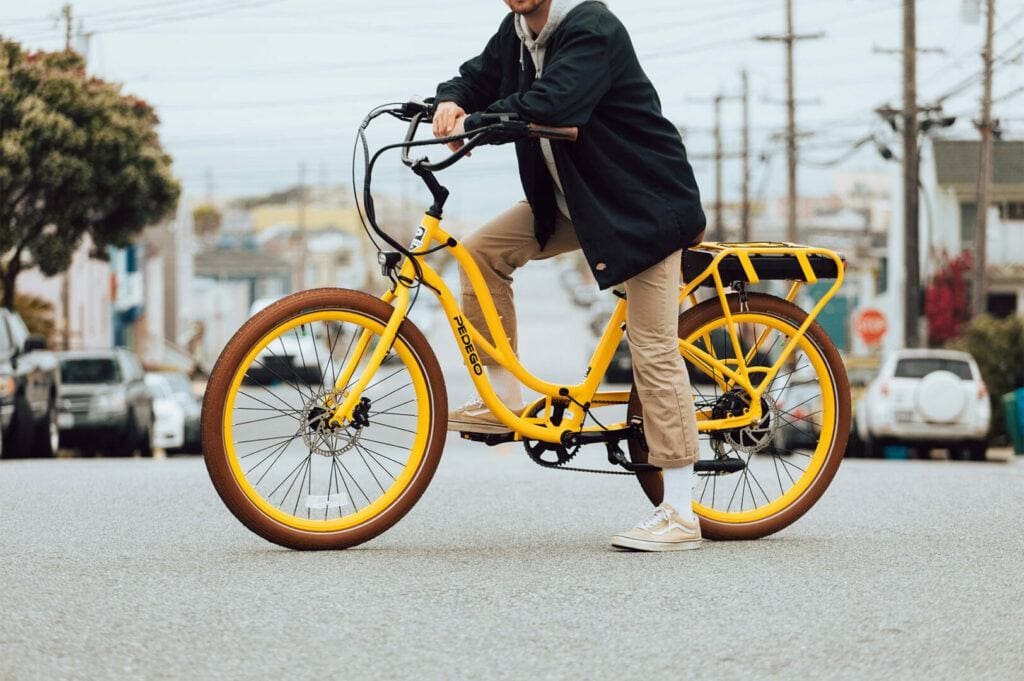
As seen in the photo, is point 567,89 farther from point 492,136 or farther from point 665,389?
point 665,389

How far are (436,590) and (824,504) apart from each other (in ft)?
10.3

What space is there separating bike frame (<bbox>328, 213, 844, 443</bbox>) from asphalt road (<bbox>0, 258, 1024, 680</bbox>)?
450 mm

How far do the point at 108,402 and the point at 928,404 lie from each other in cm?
1151

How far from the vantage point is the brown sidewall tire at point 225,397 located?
5129mm

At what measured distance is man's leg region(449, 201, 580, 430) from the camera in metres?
5.61

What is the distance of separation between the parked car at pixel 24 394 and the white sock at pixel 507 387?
1184cm

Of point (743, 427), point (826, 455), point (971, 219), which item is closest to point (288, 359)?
point (743, 427)

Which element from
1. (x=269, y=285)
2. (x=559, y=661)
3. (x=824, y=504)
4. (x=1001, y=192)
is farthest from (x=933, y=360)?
(x=269, y=285)

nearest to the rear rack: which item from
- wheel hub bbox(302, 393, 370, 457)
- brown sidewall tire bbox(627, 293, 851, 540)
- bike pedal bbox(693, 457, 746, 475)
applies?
brown sidewall tire bbox(627, 293, 851, 540)

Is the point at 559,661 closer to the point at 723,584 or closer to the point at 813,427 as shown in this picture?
the point at 723,584

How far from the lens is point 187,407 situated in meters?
29.0

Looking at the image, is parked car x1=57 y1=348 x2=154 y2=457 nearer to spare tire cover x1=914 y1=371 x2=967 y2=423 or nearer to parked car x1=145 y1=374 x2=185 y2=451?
parked car x1=145 y1=374 x2=185 y2=451

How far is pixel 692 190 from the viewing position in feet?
17.9

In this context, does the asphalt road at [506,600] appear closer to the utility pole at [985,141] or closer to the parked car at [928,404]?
the parked car at [928,404]
